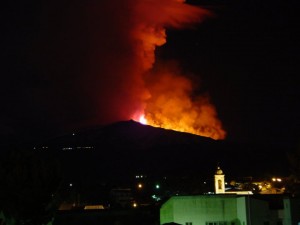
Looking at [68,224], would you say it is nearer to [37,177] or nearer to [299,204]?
[37,177]

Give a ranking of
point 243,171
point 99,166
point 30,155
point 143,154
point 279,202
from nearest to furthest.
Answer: point 30,155, point 279,202, point 243,171, point 99,166, point 143,154

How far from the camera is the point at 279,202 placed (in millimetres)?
45156

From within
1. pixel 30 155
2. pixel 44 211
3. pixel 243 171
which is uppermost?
pixel 243 171

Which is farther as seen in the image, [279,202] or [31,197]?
[279,202]

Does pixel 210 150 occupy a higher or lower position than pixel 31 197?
higher

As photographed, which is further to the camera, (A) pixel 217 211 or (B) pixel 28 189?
(A) pixel 217 211

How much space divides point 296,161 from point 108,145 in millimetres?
137341

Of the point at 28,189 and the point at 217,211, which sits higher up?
the point at 217,211

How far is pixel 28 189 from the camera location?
33.3 meters

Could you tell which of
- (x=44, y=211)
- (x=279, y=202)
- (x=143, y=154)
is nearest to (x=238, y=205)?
(x=279, y=202)

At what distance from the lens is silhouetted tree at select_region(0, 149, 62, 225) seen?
33.1 meters

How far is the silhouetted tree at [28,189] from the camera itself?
33094 mm

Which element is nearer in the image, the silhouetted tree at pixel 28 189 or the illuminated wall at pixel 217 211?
the silhouetted tree at pixel 28 189

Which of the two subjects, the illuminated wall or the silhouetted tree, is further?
the illuminated wall
